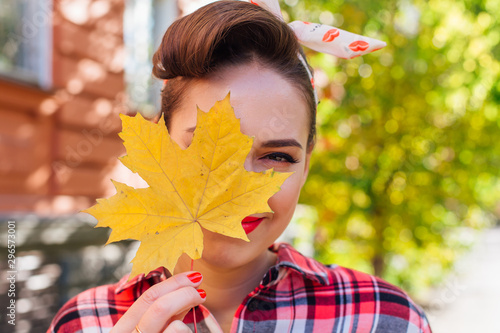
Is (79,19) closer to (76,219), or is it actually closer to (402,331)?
(76,219)

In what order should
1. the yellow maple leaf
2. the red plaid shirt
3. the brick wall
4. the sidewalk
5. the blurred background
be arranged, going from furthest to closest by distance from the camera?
the sidewalk → the brick wall → the blurred background → the red plaid shirt → the yellow maple leaf

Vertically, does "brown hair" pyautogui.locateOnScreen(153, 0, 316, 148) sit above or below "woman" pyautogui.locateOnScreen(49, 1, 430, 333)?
above

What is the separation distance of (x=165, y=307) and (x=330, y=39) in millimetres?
1137

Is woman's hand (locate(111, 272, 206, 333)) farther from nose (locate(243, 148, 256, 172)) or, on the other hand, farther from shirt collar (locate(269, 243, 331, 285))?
shirt collar (locate(269, 243, 331, 285))

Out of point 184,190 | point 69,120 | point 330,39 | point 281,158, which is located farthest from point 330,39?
point 69,120

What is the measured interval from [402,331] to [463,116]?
2.96 meters

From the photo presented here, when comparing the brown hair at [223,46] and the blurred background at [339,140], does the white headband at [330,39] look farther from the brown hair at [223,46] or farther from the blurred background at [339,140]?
the blurred background at [339,140]

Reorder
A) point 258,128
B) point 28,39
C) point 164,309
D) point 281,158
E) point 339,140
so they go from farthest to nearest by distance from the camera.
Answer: point 28,39 < point 339,140 < point 281,158 < point 258,128 < point 164,309

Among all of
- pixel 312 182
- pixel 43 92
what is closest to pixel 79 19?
pixel 43 92

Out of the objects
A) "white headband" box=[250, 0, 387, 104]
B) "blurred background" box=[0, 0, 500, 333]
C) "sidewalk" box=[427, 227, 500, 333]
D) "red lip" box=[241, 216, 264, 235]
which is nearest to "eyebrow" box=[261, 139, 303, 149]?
"red lip" box=[241, 216, 264, 235]

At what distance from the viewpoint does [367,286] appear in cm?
152

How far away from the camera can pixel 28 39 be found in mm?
4223

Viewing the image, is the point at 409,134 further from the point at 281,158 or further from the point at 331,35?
the point at 281,158

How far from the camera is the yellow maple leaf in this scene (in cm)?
96
